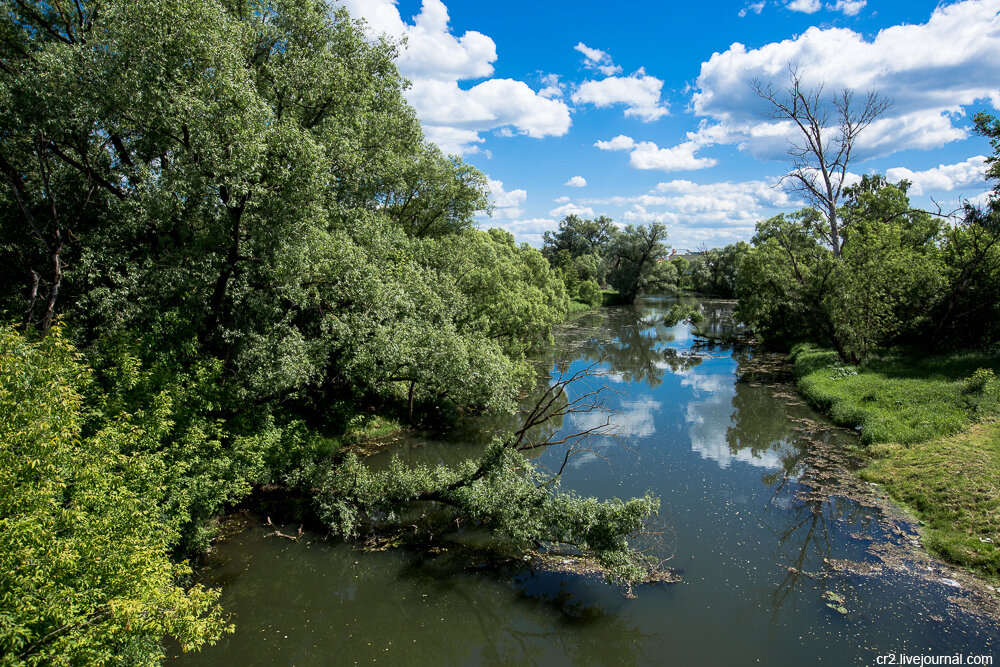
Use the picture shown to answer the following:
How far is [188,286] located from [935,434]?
23.2 meters

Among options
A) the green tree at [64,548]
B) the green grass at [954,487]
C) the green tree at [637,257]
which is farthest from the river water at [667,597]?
the green tree at [637,257]

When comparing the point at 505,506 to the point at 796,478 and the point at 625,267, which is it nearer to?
the point at 796,478

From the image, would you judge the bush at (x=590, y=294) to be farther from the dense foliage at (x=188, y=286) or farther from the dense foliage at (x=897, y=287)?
the dense foliage at (x=188, y=286)

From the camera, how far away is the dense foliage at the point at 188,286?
7359 millimetres

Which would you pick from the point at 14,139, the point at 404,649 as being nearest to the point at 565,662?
the point at 404,649

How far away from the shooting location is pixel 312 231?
12555mm

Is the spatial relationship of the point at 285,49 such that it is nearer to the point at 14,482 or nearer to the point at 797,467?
the point at 14,482

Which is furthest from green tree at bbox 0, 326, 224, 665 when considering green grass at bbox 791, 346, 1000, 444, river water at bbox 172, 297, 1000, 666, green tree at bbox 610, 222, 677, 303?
green tree at bbox 610, 222, 677, 303

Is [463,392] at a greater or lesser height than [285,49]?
lesser

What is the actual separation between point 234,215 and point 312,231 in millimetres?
1810

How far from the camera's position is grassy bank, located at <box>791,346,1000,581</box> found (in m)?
11.8

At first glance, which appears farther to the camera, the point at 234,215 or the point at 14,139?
the point at 234,215

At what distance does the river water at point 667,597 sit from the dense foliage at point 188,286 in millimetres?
1183

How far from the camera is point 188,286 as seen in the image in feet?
39.8
